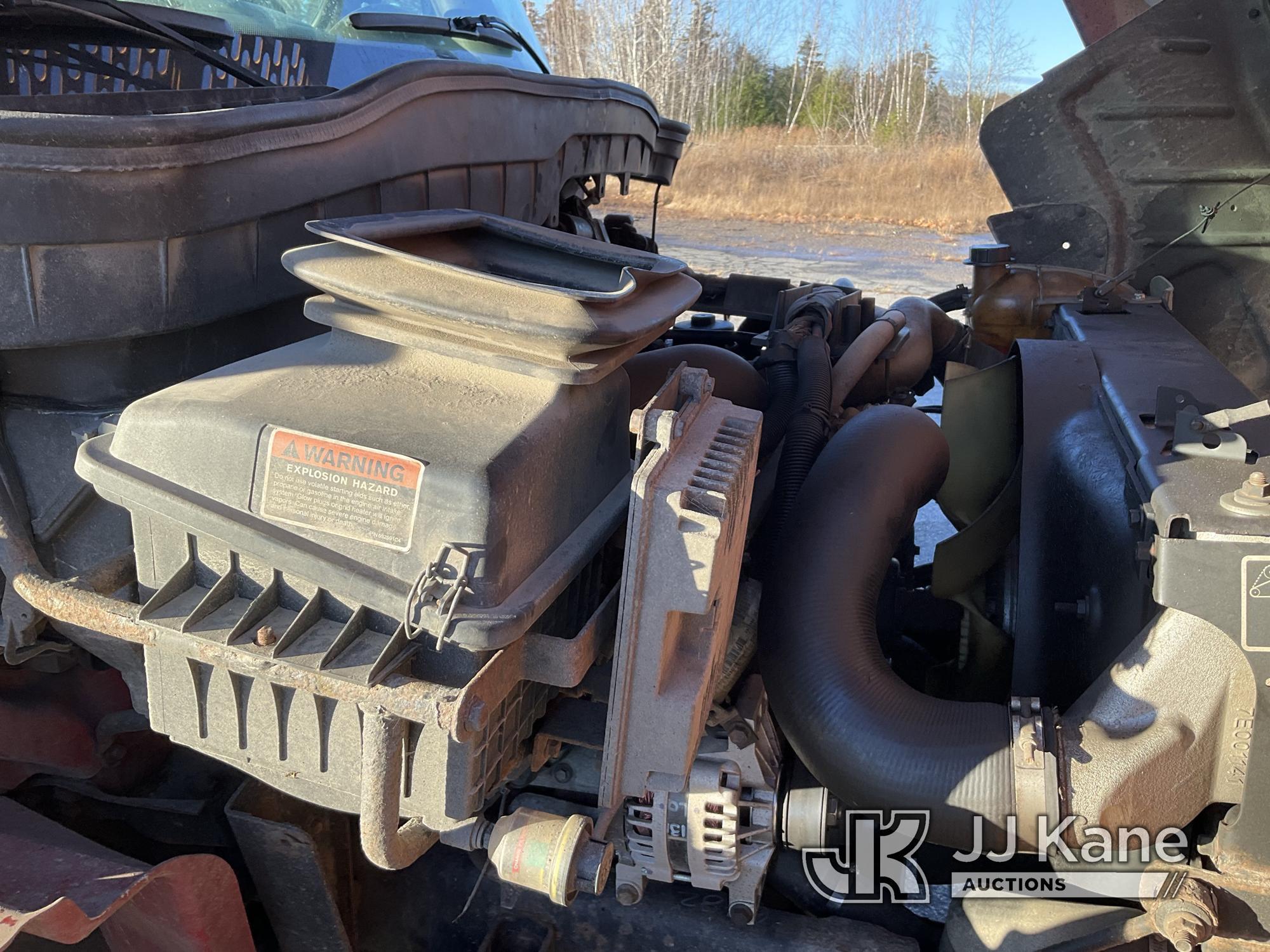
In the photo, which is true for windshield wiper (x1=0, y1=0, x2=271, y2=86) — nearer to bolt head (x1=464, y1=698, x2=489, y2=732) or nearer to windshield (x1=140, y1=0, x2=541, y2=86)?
windshield (x1=140, y1=0, x2=541, y2=86)

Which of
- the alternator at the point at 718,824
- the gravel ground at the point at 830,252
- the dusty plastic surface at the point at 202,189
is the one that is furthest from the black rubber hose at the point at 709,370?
the gravel ground at the point at 830,252

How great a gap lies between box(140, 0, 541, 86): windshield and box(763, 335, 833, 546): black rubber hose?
123 cm

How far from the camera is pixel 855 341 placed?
2.90 meters

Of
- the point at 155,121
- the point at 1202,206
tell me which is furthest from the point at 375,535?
the point at 1202,206

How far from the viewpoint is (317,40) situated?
94.4 inches

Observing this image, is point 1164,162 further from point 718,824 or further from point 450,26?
point 718,824

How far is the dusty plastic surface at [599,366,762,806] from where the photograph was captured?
125 cm

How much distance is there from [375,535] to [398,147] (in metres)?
0.96

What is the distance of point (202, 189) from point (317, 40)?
117 cm

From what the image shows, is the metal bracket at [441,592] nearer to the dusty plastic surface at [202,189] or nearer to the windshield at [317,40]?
the dusty plastic surface at [202,189]

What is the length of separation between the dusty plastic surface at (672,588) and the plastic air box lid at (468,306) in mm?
121

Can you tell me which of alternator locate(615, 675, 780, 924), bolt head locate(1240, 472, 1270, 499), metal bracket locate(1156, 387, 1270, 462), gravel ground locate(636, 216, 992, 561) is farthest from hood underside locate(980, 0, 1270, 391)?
gravel ground locate(636, 216, 992, 561)


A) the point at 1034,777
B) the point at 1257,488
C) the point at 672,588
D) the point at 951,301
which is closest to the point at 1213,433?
the point at 1257,488

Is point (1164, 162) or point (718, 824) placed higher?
point (1164, 162)
